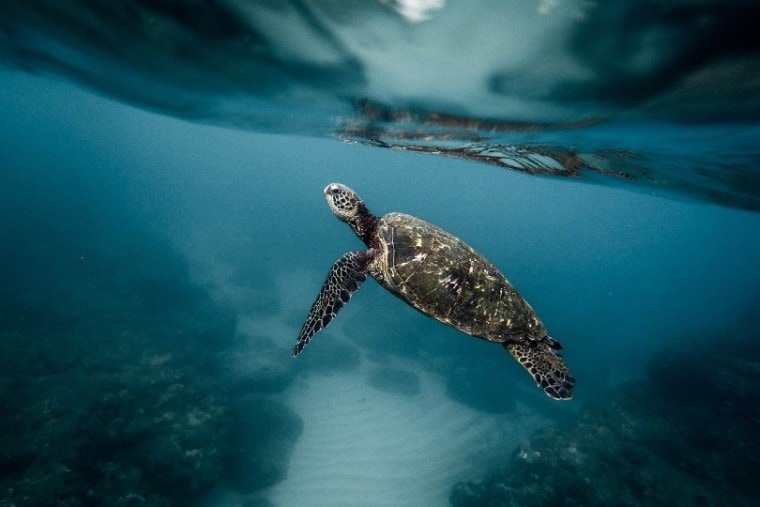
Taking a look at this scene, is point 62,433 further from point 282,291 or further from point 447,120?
point 282,291

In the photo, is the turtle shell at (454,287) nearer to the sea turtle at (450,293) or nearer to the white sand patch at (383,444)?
the sea turtle at (450,293)

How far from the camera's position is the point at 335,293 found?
18.6 feet

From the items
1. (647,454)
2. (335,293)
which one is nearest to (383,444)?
(647,454)

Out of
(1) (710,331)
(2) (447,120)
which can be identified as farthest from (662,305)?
(2) (447,120)

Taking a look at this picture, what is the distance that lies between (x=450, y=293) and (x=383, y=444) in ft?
43.6

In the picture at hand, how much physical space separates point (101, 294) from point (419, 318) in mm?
22500

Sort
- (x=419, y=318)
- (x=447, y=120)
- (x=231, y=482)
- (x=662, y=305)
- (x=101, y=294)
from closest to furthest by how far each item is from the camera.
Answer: (x=447, y=120) → (x=231, y=482) → (x=101, y=294) → (x=419, y=318) → (x=662, y=305)

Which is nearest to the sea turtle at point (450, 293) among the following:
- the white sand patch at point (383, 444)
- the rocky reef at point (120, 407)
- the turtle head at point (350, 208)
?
the turtle head at point (350, 208)

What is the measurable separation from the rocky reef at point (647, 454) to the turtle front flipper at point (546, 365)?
803cm

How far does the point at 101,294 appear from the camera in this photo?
72.7 feet

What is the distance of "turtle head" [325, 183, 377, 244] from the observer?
6.63 m

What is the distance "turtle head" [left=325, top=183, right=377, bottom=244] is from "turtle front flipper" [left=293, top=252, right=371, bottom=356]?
2.58 feet

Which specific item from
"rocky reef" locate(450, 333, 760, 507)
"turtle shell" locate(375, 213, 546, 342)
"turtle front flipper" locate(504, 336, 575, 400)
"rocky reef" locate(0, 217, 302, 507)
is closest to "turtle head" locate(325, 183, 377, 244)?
"turtle shell" locate(375, 213, 546, 342)

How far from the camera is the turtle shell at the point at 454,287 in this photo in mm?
5320
